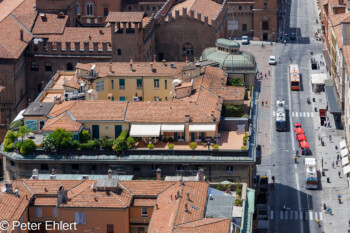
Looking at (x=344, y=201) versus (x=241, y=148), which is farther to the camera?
(x=344, y=201)

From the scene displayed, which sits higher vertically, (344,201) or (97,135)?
(97,135)

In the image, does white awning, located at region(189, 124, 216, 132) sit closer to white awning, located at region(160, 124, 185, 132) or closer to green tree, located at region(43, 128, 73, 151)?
white awning, located at region(160, 124, 185, 132)

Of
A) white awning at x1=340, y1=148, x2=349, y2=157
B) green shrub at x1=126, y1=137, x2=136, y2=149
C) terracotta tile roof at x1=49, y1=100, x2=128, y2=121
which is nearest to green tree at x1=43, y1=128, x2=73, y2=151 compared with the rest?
terracotta tile roof at x1=49, y1=100, x2=128, y2=121

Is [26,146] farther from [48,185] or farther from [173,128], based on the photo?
[173,128]

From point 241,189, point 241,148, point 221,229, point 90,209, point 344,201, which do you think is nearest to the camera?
point 221,229

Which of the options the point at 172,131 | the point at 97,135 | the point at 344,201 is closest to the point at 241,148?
the point at 172,131

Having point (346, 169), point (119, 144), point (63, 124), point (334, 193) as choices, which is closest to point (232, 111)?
point (119, 144)

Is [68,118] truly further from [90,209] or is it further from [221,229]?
[221,229]

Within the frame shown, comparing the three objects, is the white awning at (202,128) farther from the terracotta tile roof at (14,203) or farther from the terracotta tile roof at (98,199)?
the terracotta tile roof at (14,203)

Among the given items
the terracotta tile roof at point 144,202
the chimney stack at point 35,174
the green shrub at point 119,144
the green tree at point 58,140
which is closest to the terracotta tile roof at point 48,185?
the chimney stack at point 35,174
